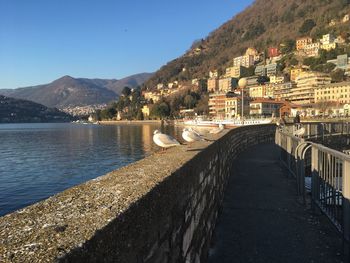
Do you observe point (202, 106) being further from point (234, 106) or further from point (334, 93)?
point (334, 93)

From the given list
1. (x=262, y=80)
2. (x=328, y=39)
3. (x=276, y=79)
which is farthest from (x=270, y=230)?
(x=328, y=39)

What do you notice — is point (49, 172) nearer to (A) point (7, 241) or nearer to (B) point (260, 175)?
(B) point (260, 175)

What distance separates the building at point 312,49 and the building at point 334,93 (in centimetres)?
5226

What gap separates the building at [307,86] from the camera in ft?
459

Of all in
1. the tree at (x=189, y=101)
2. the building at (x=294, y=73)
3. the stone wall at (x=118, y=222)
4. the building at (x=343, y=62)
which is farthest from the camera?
the tree at (x=189, y=101)

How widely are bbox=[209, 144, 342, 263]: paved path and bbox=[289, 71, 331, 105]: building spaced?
448 ft

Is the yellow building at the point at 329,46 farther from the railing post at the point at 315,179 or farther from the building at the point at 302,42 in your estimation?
the railing post at the point at 315,179

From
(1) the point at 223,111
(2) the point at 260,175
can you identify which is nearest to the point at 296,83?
(1) the point at 223,111

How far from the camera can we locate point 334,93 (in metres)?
127

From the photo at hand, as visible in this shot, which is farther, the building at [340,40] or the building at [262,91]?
the building at [340,40]

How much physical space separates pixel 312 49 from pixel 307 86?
4700cm

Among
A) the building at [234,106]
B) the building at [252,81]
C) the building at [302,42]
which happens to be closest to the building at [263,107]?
the building at [234,106]

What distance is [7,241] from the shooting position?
1862 mm

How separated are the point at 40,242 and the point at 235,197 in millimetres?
7717
